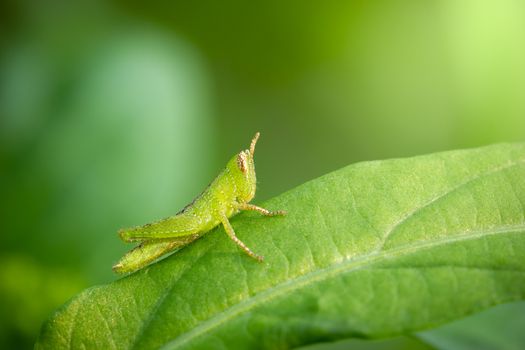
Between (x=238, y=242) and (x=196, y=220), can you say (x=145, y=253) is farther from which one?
(x=238, y=242)

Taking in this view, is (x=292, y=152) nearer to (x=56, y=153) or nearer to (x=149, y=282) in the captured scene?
(x=56, y=153)

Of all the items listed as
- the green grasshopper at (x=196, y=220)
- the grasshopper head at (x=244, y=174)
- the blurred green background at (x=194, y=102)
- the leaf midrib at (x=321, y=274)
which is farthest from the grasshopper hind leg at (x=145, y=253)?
the leaf midrib at (x=321, y=274)

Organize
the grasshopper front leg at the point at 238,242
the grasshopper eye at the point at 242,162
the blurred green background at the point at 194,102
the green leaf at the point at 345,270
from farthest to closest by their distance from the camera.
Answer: the blurred green background at the point at 194,102
the grasshopper eye at the point at 242,162
the grasshopper front leg at the point at 238,242
the green leaf at the point at 345,270

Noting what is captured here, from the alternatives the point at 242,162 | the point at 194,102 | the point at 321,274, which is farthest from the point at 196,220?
the point at 194,102

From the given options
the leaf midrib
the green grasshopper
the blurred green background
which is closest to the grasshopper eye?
the green grasshopper

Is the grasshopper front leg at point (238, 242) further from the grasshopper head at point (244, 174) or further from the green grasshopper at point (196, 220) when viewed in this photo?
the grasshopper head at point (244, 174)

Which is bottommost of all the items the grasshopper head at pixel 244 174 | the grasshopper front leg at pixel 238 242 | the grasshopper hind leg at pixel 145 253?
the grasshopper hind leg at pixel 145 253
